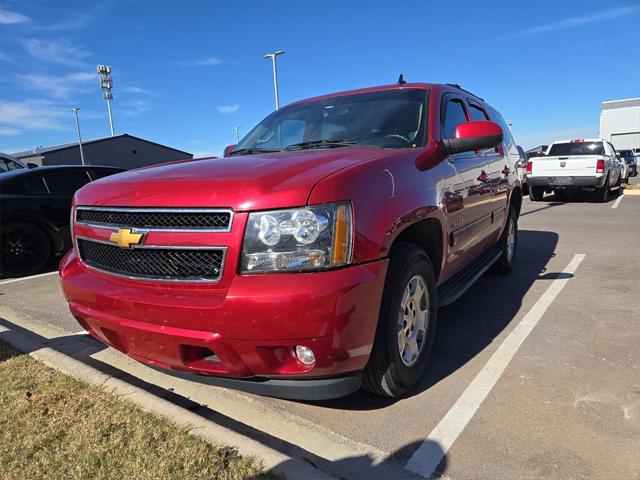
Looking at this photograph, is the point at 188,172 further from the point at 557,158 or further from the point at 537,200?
the point at 537,200

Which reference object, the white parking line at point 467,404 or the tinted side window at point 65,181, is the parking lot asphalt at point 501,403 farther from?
the tinted side window at point 65,181

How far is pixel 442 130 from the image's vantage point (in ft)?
11.2

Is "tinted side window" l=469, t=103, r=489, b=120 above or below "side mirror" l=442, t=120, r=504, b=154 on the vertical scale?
above

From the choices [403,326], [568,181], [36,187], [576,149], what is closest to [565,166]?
[568,181]

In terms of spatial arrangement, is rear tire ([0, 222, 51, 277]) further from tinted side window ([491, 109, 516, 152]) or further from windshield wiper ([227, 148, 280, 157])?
tinted side window ([491, 109, 516, 152])

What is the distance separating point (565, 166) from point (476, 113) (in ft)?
33.8

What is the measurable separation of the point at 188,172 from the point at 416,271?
140 cm

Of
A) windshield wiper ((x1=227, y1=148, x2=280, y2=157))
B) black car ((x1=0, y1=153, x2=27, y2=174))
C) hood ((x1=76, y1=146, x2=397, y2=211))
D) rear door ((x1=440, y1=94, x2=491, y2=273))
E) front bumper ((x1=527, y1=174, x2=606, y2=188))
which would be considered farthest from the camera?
black car ((x1=0, y1=153, x2=27, y2=174))

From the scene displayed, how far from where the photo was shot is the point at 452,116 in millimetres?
3850

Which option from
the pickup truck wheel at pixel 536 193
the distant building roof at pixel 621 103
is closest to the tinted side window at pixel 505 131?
the pickup truck wheel at pixel 536 193

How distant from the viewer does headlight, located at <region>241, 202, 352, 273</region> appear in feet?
6.88

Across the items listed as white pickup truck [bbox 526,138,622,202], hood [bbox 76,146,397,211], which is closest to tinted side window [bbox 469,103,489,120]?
hood [bbox 76,146,397,211]

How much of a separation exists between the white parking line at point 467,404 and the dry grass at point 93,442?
0.79 m

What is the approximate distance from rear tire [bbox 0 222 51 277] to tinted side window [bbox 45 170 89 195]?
0.70m
